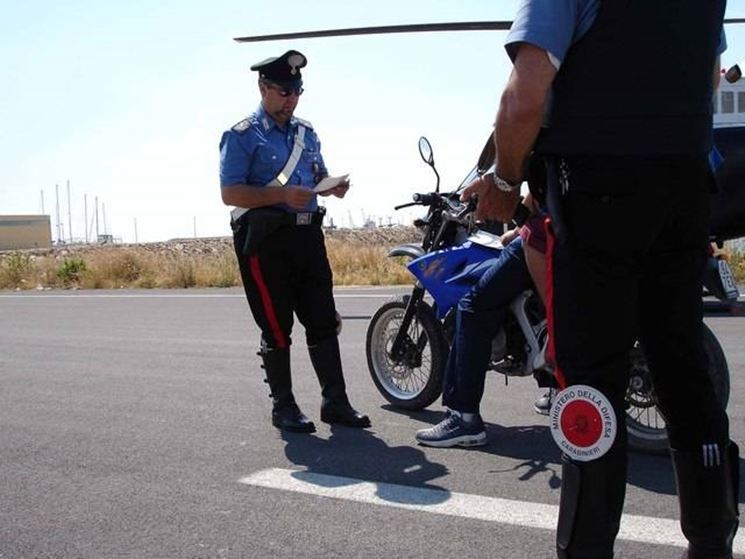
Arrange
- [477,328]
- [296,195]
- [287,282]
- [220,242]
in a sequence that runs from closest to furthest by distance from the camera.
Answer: [477,328]
[296,195]
[287,282]
[220,242]

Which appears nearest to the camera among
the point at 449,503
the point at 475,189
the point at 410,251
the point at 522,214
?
the point at 475,189

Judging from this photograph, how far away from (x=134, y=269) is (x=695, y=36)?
21.0m

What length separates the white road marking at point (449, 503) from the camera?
140 inches

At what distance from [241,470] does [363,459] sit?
59cm

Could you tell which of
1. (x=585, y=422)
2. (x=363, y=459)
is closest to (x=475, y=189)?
(x=585, y=422)

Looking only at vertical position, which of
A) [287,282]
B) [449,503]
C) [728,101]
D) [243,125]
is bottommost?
[449,503]

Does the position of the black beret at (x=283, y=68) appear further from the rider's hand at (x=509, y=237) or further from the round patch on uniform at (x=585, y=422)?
the round patch on uniform at (x=585, y=422)

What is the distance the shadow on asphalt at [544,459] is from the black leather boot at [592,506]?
5.11 ft

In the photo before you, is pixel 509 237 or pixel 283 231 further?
pixel 283 231

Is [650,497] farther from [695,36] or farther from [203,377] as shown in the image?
[203,377]

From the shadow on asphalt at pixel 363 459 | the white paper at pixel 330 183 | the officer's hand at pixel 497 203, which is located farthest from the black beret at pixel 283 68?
the officer's hand at pixel 497 203

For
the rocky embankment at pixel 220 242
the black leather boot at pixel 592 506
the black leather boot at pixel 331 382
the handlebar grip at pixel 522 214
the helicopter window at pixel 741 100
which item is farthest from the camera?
the rocky embankment at pixel 220 242

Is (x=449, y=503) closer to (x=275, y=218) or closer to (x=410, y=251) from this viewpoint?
(x=275, y=218)

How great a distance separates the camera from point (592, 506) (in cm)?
254
